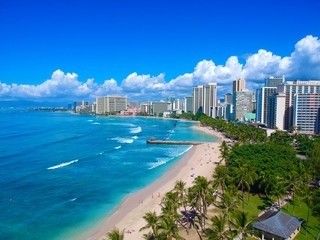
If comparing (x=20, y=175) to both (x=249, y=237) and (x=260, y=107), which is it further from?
(x=260, y=107)

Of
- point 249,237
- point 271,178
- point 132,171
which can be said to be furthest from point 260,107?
point 249,237

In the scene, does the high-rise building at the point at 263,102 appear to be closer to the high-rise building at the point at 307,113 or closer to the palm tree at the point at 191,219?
the high-rise building at the point at 307,113

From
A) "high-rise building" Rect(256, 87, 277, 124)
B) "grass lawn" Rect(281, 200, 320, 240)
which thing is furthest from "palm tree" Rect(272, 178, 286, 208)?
"high-rise building" Rect(256, 87, 277, 124)

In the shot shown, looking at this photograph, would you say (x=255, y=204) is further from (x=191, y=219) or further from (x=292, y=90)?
(x=292, y=90)

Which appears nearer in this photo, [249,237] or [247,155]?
[249,237]

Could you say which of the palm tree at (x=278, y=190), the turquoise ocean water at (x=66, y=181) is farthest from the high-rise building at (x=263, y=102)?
the palm tree at (x=278, y=190)

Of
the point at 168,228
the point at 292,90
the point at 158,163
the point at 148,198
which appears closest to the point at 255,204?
the point at 148,198
